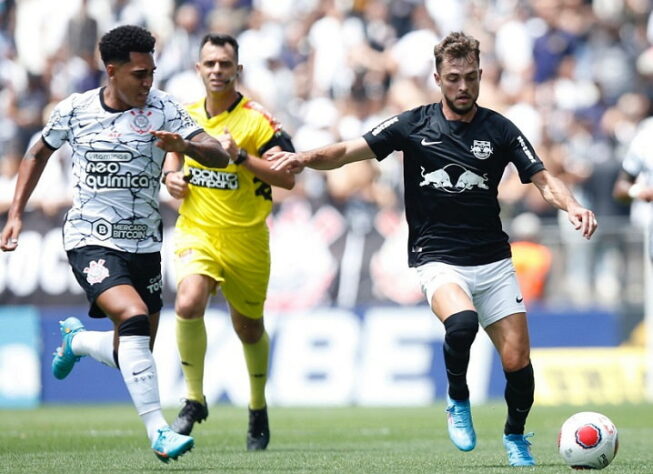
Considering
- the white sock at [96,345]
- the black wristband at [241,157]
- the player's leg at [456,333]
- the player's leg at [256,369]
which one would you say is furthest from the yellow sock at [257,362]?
the player's leg at [456,333]

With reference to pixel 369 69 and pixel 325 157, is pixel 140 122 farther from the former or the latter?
pixel 369 69

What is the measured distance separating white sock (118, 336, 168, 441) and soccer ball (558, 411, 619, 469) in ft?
8.29

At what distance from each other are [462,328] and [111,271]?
231 cm

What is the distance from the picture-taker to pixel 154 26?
2342 cm

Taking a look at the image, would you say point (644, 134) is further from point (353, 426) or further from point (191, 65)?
point (191, 65)

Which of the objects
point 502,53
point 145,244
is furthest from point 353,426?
point 502,53

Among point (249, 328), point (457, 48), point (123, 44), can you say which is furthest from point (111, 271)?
point (457, 48)

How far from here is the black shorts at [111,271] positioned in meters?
8.80

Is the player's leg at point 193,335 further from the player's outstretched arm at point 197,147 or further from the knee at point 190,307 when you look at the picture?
the player's outstretched arm at point 197,147

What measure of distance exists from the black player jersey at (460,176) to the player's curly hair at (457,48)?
0.46 m

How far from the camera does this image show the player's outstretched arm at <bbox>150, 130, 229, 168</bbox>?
27.8ft

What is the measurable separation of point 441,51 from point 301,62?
43.2 feet

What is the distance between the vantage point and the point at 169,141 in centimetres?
847

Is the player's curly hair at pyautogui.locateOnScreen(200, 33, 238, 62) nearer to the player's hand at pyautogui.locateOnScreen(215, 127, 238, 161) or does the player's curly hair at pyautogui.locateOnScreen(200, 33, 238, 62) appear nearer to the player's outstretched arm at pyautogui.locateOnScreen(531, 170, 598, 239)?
the player's hand at pyautogui.locateOnScreen(215, 127, 238, 161)
